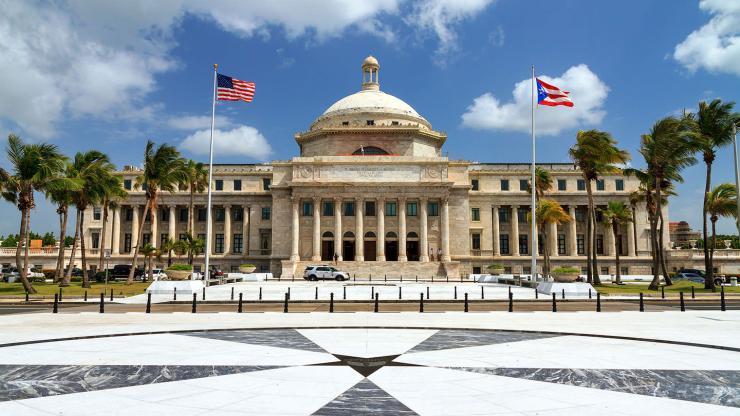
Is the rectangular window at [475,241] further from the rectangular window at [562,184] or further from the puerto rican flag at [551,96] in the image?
the puerto rican flag at [551,96]

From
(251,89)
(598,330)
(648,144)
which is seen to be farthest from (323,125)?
(598,330)

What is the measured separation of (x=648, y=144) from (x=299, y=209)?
142 ft

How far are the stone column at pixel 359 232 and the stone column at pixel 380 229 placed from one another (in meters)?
2.06

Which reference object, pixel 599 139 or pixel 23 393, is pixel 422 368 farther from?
pixel 599 139

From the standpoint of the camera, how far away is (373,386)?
9.09 m

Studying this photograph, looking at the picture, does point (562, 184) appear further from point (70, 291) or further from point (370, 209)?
point (70, 291)

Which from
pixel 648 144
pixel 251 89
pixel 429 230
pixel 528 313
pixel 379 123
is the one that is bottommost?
pixel 528 313

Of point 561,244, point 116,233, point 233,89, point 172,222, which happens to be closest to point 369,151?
point 172,222

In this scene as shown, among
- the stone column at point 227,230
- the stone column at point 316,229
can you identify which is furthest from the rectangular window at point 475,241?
the stone column at point 227,230

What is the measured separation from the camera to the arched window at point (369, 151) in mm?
78812

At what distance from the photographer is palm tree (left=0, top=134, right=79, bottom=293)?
36.6 m

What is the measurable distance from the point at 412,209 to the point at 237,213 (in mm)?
26650

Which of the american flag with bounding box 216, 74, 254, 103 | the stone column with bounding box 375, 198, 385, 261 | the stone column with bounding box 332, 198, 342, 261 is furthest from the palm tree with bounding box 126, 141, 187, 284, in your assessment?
the stone column with bounding box 375, 198, 385, 261

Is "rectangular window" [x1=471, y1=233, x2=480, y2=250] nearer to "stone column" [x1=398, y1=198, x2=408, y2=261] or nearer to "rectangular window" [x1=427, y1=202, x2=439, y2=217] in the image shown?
"rectangular window" [x1=427, y1=202, x2=439, y2=217]
